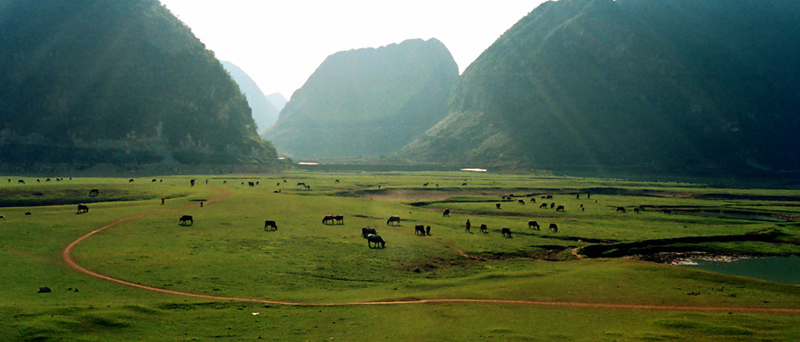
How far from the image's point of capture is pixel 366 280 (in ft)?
123

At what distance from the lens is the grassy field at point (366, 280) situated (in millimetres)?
24062

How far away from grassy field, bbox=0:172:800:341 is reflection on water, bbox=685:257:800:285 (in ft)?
13.0

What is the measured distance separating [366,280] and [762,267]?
134ft

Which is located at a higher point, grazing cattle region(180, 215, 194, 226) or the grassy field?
grazing cattle region(180, 215, 194, 226)

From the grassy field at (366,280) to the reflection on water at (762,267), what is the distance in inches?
156

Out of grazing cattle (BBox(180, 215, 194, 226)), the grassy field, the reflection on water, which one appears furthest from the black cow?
the reflection on water

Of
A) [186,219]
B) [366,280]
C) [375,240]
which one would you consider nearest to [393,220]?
[375,240]

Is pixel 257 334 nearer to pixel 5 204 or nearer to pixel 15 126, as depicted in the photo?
pixel 5 204

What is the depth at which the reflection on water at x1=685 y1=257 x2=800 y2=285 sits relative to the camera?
44688mm

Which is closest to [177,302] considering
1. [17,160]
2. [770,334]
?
[770,334]

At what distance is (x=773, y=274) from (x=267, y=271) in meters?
46.1

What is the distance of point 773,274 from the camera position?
4584 cm

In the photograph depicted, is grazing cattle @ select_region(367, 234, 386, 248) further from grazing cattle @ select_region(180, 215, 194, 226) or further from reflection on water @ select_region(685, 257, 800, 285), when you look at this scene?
reflection on water @ select_region(685, 257, 800, 285)

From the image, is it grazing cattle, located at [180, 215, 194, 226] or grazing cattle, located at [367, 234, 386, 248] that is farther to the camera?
grazing cattle, located at [180, 215, 194, 226]
